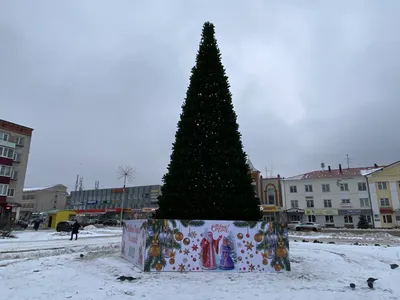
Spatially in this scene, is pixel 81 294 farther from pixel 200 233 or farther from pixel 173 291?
pixel 200 233

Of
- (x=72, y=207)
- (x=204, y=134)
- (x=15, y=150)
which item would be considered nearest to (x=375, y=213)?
(x=204, y=134)

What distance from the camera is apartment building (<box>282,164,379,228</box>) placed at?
56625 mm

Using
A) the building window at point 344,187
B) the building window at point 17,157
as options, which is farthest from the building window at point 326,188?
the building window at point 17,157

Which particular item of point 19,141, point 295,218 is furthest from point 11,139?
point 295,218

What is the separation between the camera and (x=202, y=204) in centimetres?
1138

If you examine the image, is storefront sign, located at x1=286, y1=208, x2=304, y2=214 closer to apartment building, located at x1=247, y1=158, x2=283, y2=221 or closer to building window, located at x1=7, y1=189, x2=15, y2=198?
apartment building, located at x1=247, y1=158, x2=283, y2=221

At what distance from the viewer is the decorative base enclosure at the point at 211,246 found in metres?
10.5

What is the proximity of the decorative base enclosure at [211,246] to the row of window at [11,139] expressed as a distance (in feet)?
151

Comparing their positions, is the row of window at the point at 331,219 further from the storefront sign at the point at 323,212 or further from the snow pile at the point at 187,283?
the snow pile at the point at 187,283

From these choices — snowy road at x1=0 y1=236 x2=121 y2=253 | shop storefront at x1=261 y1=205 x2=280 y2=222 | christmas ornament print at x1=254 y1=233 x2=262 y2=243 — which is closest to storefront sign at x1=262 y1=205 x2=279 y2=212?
shop storefront at x1=261 y1=205 x2=280 y2=222

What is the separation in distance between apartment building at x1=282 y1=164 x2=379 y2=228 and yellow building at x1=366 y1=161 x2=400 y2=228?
1121mm

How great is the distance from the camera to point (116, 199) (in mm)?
94812

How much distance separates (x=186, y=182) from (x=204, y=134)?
2.09 meters

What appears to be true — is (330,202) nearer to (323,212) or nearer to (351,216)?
(323,212)
